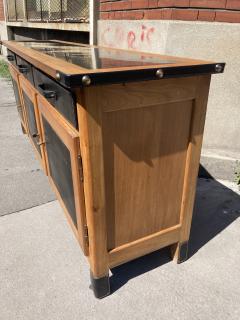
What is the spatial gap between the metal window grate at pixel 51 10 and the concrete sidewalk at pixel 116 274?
3.50m

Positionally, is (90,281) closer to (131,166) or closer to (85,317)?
(85,317)

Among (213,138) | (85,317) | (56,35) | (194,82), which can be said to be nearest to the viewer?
(194,82)

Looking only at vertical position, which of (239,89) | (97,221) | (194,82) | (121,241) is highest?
(194,82)

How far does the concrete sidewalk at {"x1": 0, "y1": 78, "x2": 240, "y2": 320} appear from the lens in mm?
1705

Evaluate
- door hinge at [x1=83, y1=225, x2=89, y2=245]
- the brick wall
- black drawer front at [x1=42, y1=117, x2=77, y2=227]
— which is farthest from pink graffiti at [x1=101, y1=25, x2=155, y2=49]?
door hinge at [x1=83, y1=225, x2=89, y2=245]

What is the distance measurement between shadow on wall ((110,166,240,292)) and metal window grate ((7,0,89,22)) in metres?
3.32

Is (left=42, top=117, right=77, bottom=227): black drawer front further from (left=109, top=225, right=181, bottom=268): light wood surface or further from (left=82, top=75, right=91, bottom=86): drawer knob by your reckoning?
(left=82, top=75, right=91, bottom=86): drawer knob

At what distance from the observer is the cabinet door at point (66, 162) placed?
4.75 ft

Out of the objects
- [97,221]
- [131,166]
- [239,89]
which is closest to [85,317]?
[97,221]

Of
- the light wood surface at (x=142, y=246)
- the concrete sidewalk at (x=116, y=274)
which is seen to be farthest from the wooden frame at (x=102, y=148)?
the concrete sidewalk at (x=116, y=274)

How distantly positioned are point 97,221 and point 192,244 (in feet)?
3.32

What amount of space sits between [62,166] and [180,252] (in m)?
1.00

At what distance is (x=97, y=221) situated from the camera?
5.04 feet

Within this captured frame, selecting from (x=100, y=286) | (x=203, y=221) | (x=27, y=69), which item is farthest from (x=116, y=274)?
(x=27, y=69)
